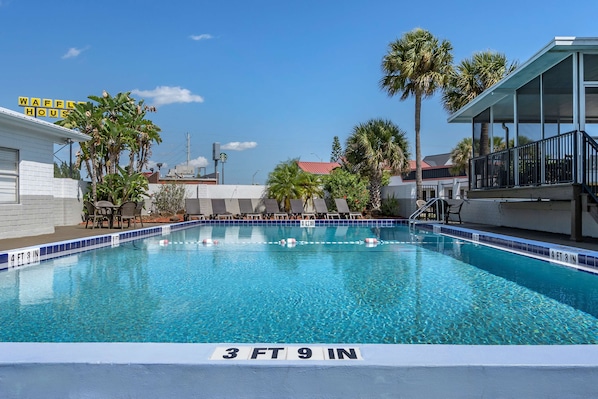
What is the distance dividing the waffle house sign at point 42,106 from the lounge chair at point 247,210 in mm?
13361

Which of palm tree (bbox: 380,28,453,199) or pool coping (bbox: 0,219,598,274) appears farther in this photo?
palm tree (bbox: 380,28,453,199)

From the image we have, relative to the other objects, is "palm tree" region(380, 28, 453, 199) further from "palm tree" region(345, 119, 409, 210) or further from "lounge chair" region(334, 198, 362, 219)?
"lounge chair" region(334, 198, 362, 219)

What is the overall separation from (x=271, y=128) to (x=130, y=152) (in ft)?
40.0

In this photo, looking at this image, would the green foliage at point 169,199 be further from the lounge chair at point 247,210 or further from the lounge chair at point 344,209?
the lounge chair at point 344,209

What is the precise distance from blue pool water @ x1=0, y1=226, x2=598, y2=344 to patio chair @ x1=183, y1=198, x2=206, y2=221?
8.77 meters

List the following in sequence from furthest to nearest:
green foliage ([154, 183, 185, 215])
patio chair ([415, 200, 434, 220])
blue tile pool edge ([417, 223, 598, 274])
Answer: green foliage ([154, 183, 185, 215]) → patio chair ([415, 200, 434, 220]) → blue tile pool edge ([417, 223, 598, 274])

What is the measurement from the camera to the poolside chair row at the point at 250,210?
59.3ft

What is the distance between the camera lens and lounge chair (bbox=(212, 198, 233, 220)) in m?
18.4

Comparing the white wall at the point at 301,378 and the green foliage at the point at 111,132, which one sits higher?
the green foliage at the point at 111,132

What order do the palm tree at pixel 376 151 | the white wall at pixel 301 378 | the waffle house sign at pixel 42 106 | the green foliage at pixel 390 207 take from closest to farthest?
the white wall at pixel 301 378 → the palm tree at pixel 376 151 → the green foliage at pixel 390 207 → the waffle house sign at pixel 42 106

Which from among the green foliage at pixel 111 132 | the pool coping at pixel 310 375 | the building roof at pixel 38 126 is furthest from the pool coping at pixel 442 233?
the pool coping at pixel 310 375

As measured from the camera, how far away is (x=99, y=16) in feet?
51.3

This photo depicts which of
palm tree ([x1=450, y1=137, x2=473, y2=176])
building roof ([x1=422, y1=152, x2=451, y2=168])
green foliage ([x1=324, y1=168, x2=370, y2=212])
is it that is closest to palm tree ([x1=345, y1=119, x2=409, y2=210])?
green foliage ([x1=324, y1=168, x2=370, y2=212])

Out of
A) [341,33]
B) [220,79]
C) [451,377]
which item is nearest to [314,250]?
[451,377]
